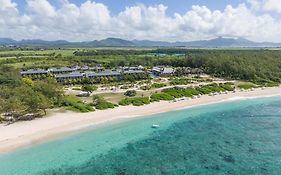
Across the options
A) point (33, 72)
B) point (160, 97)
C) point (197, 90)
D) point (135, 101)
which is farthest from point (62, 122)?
point (33, 72)

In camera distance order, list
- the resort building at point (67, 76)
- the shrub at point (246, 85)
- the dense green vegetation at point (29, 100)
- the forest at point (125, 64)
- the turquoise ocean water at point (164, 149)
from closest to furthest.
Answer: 1. the turquoise ocean water at point (164, 149)
2. the dense green vegetation at point (29, 100)
3. the forest at point (125, 64)
4. the shrub at point (246, 85)
5. the resort building at point (67, 76)

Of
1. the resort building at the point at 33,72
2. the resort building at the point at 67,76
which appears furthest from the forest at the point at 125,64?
the resort building at the point at 67,76

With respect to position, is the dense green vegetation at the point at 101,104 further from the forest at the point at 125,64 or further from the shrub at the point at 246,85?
the shrub at the point at 246,85

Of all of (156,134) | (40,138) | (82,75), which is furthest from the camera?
(82,75)

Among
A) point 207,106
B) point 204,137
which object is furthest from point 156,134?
point 207,106

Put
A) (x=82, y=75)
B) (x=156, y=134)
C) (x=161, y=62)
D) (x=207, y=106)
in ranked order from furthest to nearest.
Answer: (x=161, y=62) < (x=82, y=75) < (x=207, y=106) < (x=156, y=134)

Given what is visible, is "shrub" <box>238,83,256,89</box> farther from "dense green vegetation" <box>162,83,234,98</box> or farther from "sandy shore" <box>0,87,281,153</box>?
"sandy shore" <box>0,87,281,153</box>

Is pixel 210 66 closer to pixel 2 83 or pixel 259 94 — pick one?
pixel 259 94

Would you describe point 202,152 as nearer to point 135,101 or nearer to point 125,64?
point 135,101
